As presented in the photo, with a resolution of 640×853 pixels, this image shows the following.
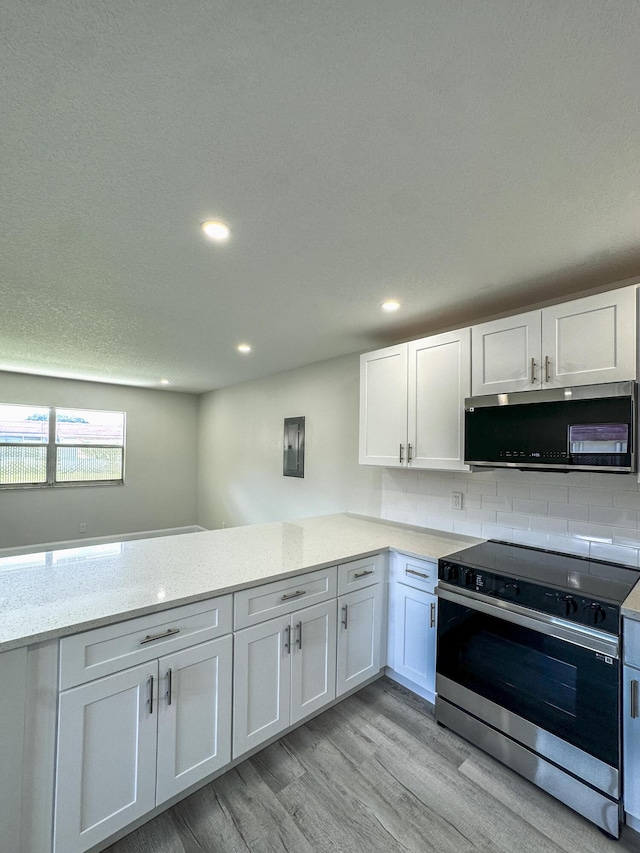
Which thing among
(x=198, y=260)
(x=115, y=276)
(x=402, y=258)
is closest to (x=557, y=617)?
(x=402, y=258)

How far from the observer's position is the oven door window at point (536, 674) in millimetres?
1578

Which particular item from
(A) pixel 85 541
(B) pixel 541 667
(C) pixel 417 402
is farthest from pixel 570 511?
(A) pixel 85 541

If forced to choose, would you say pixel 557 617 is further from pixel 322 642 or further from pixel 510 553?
pixel 322 642

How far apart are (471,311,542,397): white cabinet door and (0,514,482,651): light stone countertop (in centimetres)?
106

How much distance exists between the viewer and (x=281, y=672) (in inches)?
76.2

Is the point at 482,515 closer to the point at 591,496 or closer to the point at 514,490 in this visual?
the point at 514,490

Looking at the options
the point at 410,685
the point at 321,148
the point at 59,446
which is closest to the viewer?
the point at 321,148

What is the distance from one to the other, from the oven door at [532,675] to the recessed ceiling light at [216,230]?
2113 mm

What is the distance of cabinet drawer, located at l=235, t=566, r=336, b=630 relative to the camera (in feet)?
5.87

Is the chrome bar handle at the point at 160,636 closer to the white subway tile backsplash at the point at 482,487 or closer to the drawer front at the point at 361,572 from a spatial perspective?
the drawer front at the point at 361,572

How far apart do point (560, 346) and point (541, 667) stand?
1.56 m

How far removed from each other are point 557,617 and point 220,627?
1.51 meters

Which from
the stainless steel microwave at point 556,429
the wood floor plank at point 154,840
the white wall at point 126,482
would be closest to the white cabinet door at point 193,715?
the wood floor plank at point 154,840

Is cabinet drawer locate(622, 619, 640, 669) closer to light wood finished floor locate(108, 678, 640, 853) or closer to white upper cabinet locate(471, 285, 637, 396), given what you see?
light wood finished floor locate(108, 678, 640, 853)
